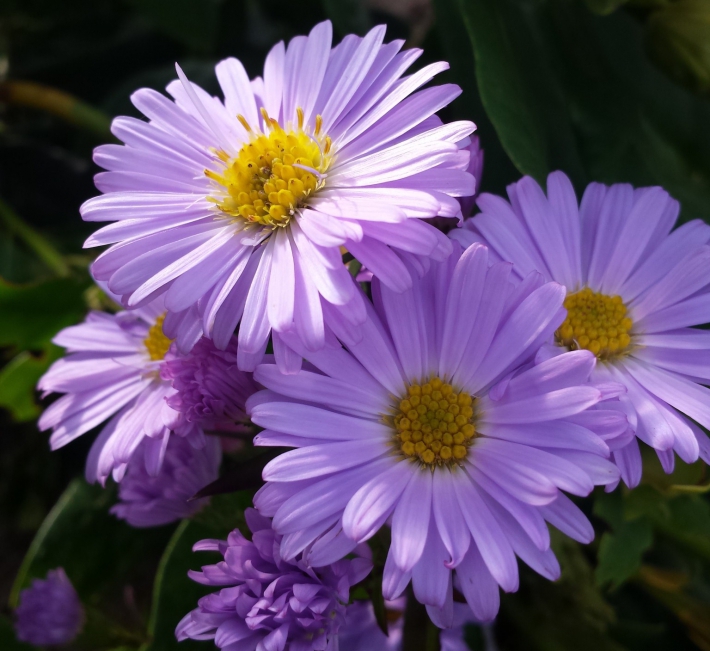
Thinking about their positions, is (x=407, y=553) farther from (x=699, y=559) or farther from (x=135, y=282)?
(x=699, y=559)

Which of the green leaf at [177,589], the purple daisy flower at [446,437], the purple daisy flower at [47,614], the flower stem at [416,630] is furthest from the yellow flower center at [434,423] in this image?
the purple daisy flower at [47,614]

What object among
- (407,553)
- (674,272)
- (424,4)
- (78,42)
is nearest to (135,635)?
(407,553)

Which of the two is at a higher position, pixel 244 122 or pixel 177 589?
pixel 244 122

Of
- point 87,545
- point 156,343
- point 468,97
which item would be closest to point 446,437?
point 156,343

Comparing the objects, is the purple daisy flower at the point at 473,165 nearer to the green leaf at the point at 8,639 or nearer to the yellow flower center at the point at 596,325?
the yellow flower center at the point at 596,325

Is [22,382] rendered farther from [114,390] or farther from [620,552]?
[620,552]
